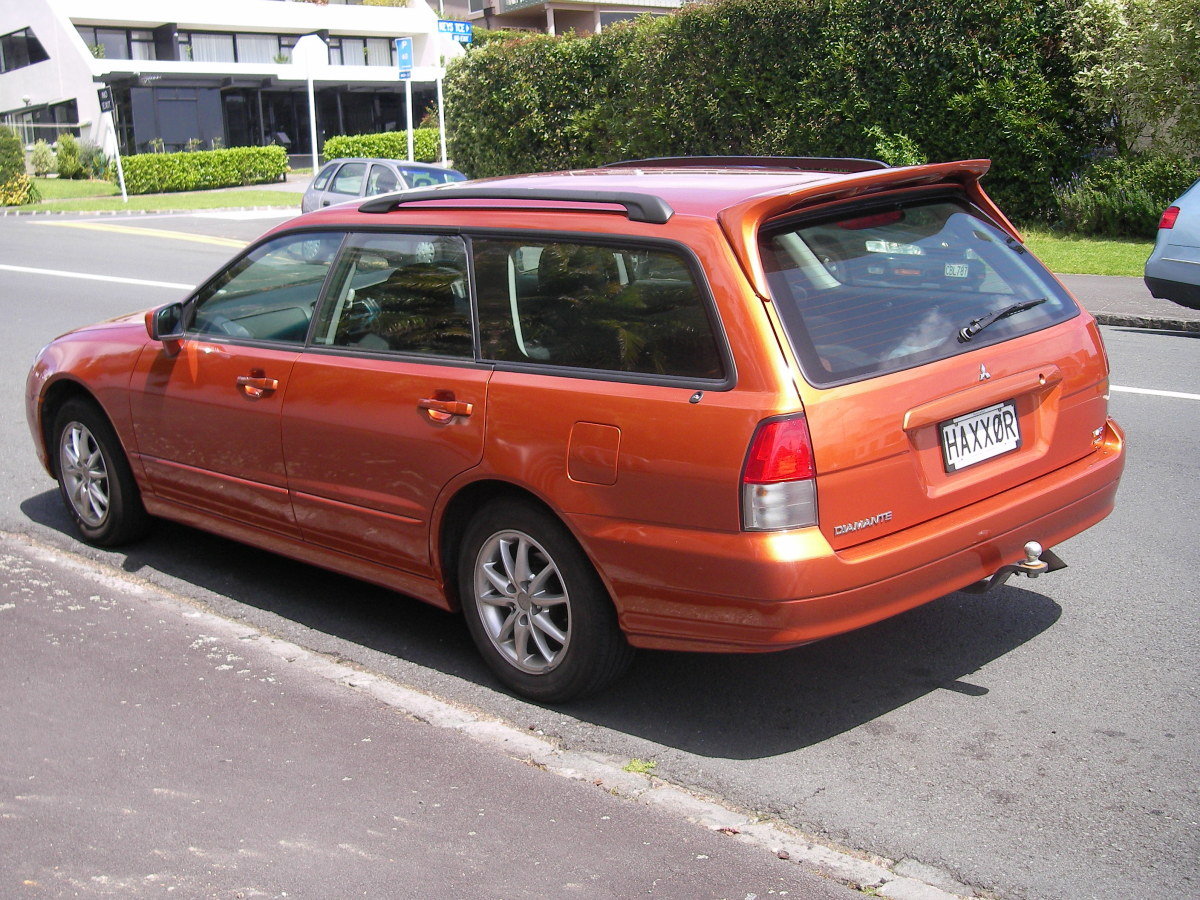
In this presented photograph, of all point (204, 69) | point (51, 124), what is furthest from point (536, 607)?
point (51, 124)

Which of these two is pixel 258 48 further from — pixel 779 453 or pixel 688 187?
pixel 779 453

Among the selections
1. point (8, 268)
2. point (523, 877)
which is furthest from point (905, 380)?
point (8, 268)

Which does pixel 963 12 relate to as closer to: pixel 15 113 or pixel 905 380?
pixel 905 380

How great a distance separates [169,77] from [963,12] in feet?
137

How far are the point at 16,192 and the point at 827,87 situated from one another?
88.7 feet

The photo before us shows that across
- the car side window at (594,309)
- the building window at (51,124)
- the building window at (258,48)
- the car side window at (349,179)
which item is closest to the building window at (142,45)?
the building window at (258,48)

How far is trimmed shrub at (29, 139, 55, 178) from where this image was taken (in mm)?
49125

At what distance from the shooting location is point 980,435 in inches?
169

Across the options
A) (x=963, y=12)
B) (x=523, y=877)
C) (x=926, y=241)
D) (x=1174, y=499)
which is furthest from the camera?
(x=963, y=12)

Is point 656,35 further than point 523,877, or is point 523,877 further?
point 656,35

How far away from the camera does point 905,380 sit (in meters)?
4.08

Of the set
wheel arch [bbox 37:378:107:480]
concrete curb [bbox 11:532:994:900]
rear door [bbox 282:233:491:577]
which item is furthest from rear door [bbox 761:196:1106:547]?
wheel arch [bbox 37:378:107:480]

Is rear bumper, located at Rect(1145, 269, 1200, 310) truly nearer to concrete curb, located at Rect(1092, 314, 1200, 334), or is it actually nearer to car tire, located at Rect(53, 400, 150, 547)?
concrete curb, located at Rect(1092, 314, 1200, 334)

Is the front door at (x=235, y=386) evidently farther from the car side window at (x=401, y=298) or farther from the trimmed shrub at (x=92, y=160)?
the trimmed shrub at (x=92, y=160)
